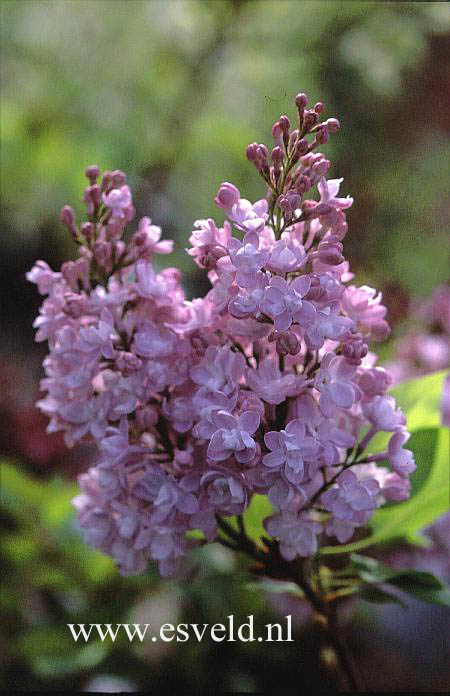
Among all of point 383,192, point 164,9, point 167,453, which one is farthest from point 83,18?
point 167,453

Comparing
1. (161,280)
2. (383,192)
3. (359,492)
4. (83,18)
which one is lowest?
(359,492)

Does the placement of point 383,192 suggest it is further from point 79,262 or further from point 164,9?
point 79,262

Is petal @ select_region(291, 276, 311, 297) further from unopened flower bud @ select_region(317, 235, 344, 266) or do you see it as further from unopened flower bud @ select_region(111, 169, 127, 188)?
unopened flower bud @ select_region(111, 169, 127, 188)

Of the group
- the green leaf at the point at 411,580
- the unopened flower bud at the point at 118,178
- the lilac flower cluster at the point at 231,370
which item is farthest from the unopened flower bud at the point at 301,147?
the green leaf at the point at 411,580

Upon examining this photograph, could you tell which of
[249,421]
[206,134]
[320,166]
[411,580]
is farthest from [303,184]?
[206,134]

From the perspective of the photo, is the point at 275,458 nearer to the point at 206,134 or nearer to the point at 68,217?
the point at 68,217

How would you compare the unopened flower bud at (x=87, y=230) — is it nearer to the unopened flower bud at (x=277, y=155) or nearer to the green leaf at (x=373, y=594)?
the unopened flower bud at (x=277, y=155)

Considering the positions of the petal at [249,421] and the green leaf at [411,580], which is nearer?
the petal at [249,421]
